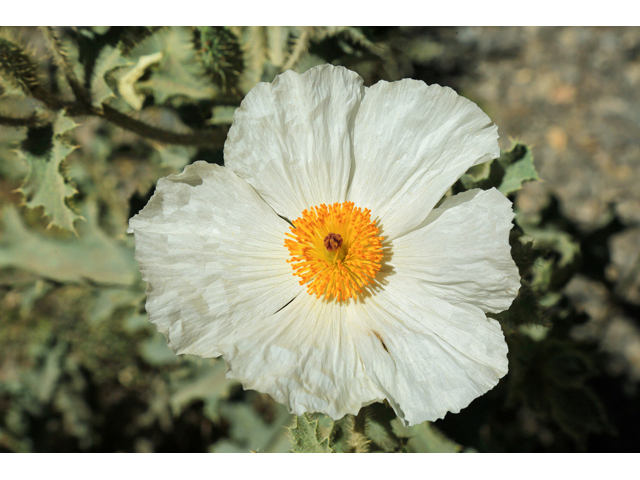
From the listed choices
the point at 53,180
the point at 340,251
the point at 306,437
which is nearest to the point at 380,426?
the point at 306,437

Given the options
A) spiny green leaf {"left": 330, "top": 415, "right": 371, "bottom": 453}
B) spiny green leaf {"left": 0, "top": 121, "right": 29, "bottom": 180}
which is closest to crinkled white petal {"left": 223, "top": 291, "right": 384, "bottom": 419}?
spiny green leaf {"left": 330, "top": 415, "right": 371, "bottom": 453}

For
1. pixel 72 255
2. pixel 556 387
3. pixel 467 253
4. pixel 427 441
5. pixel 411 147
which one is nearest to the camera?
pixel 467 253

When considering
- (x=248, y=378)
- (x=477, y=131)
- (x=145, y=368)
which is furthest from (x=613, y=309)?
(x=145, y=368)

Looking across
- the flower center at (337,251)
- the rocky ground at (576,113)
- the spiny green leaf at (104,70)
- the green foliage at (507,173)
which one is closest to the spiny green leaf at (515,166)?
the green foliage at (507,173)

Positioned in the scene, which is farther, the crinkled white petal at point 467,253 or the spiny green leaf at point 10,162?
the spiny green leaf at point 10,162

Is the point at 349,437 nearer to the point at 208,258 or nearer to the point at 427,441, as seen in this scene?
the point at 427,441

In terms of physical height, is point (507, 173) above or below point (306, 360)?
above

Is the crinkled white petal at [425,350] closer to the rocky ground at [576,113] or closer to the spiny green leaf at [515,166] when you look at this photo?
the spiny green leaf at [515,166]
